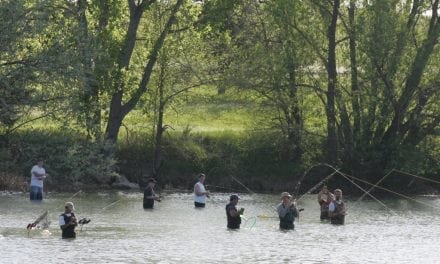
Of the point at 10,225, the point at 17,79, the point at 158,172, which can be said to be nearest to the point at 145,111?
the point at 158,172

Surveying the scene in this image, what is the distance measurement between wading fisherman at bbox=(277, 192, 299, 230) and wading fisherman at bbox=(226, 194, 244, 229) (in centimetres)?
132

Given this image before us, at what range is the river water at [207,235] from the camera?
28720 mm

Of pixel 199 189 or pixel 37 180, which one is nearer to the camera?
pixel 199 189

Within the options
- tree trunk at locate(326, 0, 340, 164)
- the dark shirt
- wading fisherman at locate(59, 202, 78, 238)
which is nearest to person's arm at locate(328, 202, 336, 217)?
the dark shirt

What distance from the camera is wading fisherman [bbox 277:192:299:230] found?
34.9m

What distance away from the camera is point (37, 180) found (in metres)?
42.8

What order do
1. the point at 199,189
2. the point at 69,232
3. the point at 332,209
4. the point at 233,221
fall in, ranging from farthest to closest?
the point at 199,189
the point at 332,209
the point at 233,221
the point at 69,232

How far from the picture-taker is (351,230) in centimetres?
3616

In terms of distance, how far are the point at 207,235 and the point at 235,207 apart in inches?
62.1

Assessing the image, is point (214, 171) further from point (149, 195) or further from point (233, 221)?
point (233, 221)

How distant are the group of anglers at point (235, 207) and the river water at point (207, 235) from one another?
418mm

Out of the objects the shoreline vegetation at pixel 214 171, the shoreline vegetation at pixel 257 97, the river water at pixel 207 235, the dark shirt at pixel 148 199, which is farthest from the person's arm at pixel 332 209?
the shoreline vegetation at pixel 257 97

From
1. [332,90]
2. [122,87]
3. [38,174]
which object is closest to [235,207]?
[38,174]

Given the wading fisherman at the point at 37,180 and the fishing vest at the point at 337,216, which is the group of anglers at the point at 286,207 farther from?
the wading fisherman at the point at 37,180
